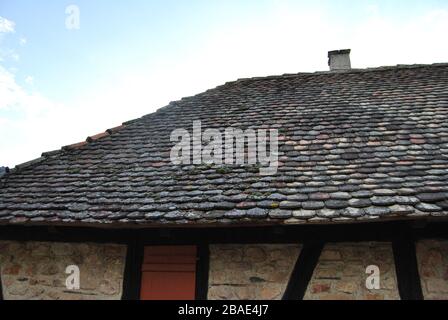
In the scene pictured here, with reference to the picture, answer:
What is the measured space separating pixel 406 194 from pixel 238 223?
6.24 feet

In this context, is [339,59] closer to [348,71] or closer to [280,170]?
[348,71]

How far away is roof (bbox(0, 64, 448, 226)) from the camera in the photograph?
3.59m

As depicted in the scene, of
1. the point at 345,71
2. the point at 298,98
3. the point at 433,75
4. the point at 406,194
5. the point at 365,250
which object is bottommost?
the point at 365,250

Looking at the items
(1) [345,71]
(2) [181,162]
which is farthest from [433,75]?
(2) [181,162]

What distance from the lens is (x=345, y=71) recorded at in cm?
800

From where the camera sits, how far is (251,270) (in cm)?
386

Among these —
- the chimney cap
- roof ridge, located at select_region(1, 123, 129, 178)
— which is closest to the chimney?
the chimney cap

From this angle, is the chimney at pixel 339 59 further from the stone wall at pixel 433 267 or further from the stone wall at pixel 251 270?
the stone wall at pixel 251 270

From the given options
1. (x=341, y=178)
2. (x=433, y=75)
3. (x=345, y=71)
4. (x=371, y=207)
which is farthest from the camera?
(x=345, y=71)

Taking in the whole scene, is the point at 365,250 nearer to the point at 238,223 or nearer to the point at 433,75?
the point at 238,223

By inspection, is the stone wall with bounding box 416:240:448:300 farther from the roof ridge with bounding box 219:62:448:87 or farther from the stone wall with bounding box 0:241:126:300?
the roof ridge with bounding box 219:62:448:87

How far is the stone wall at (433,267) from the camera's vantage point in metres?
3.52

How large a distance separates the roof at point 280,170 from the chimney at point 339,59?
1840 mm
